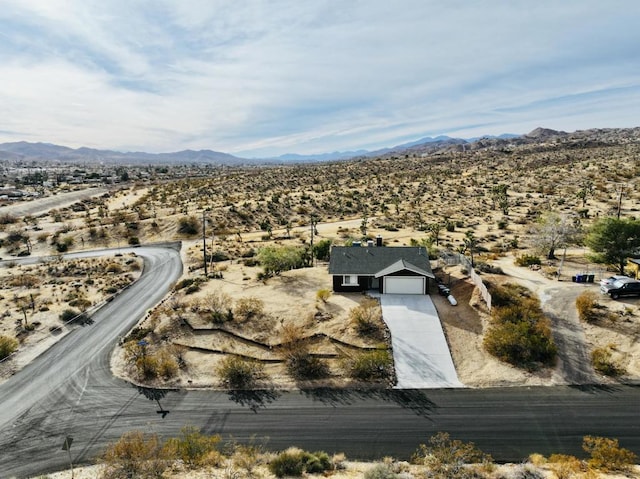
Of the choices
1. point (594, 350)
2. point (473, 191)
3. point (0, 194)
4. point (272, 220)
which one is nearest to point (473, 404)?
point (594, 350)

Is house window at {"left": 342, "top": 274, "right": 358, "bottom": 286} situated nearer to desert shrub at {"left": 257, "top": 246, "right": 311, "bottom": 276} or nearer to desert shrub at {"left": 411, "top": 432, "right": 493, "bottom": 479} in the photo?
desert shrub at {"left": 257, "top": 246, "right": 311, "bottom": 276}

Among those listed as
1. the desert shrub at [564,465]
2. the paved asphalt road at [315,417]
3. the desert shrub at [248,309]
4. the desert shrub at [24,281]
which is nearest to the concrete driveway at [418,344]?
the paved asphalt road at [315,417]

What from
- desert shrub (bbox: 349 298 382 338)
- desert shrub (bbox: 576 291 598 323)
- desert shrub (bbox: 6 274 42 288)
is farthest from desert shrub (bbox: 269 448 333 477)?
desert shrub (bbox: 6 274 42 288)

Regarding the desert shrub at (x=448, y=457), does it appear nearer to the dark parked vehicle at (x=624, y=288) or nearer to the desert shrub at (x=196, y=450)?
the desert shrub at (x=196, y=450)

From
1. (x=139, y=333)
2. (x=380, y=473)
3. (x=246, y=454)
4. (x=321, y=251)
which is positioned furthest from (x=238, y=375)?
(x=321, y=251)

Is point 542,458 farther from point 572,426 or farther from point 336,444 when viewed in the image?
point 336,444
